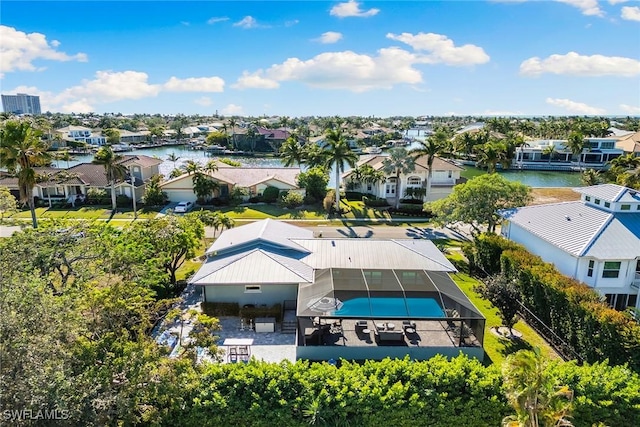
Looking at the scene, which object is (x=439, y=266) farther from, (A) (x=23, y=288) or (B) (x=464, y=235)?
(A) (x=23, y=288)

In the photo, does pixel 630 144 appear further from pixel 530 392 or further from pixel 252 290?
pixel 530 392

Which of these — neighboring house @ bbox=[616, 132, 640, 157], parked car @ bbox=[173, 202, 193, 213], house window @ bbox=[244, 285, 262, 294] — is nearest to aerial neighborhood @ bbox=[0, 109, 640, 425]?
house window @ bbox=[244, 285, 262, 294]

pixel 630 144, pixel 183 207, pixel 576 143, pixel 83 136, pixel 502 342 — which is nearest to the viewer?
pixel 502 342

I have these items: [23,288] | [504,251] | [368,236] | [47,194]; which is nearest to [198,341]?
[23,288]

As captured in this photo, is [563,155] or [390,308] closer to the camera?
[390,308]

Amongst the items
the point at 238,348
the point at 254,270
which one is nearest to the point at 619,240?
the point at 254,270
